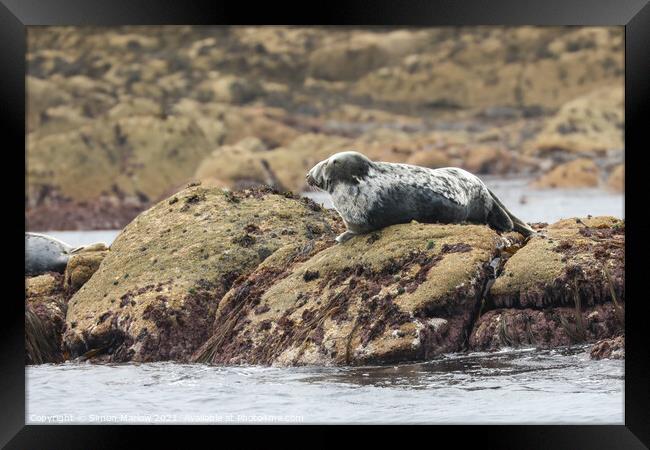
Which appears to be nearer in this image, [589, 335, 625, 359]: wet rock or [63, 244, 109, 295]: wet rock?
[589, 335, 625, 359]: wet rock

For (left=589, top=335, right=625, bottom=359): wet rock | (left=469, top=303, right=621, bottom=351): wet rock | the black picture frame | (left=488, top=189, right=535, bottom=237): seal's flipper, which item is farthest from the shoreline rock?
the black picture frame

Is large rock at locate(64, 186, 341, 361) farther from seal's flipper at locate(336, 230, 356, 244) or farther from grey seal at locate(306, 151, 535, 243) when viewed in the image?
grey seal at locate(306, 151, 535, 243)

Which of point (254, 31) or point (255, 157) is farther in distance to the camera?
point (254, 31)

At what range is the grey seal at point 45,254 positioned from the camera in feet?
43.1

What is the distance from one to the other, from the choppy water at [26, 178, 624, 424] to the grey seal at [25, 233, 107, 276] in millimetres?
2660

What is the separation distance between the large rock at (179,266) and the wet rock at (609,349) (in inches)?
149

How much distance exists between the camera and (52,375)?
1111cm

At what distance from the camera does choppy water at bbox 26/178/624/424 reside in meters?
9.74

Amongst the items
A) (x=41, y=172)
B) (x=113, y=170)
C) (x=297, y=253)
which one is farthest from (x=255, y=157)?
(x=297, y=253)

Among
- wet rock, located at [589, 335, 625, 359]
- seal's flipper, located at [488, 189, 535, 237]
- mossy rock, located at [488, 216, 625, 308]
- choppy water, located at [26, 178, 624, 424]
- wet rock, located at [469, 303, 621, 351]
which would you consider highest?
seal's flipper, located at [488, 189, 535, 237]
